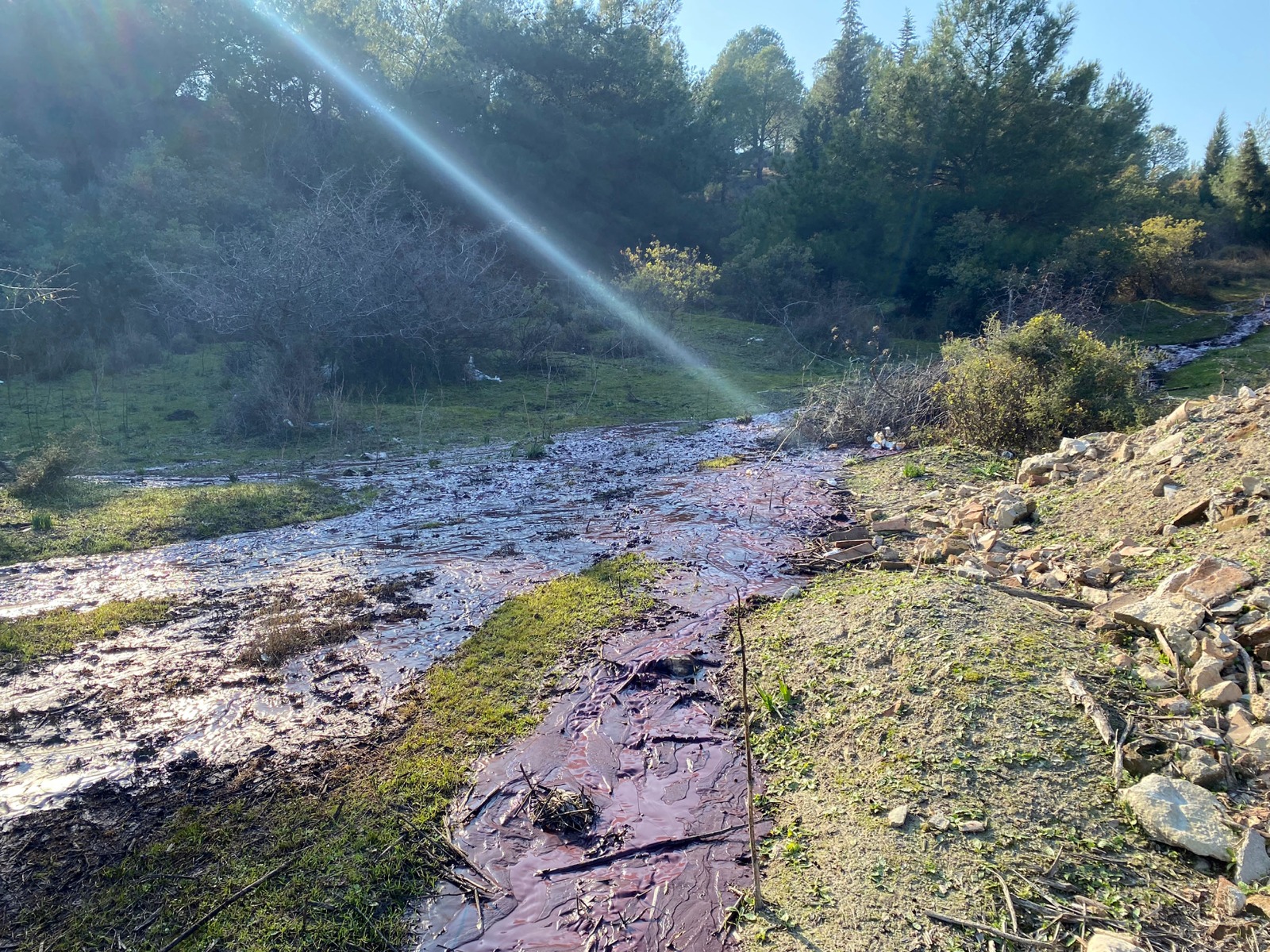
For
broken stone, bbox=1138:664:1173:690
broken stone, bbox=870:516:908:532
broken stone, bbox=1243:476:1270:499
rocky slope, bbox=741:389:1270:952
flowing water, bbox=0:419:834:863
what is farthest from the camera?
broken stone, bbox=870:516:908:532

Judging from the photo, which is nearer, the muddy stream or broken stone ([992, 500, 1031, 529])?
the muddy stream

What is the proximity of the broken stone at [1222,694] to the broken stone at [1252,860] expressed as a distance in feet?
2.71

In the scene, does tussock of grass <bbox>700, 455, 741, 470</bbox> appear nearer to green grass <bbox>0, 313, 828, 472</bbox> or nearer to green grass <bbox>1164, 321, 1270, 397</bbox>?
green grass <bbox>0, 313, 828, 472</bbox>

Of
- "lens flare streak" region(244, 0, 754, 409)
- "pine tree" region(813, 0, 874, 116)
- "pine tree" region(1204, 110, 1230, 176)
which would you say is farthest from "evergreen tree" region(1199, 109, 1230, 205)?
"lens flare streak" region(244, 0, 754, 409)

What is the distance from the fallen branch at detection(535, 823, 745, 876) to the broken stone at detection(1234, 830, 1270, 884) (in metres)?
1.84

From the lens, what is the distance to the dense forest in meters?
17.9

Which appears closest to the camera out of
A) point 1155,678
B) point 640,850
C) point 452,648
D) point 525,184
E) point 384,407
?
point 640,850

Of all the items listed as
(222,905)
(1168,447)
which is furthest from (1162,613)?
(222,905)

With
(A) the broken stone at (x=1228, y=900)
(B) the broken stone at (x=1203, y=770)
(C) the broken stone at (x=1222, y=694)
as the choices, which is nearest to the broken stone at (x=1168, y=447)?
(C) the broken stone at (x=1222, y=694)

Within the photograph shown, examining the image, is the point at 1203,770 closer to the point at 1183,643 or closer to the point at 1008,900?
the point at 1183,643

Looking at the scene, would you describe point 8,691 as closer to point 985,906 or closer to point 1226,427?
point 985,906

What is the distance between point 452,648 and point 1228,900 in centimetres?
421

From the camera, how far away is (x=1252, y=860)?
2785 mm

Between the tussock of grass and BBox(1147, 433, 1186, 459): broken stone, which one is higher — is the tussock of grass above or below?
below
